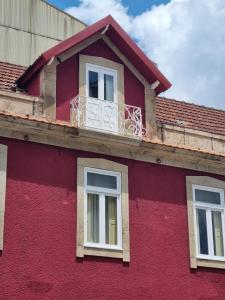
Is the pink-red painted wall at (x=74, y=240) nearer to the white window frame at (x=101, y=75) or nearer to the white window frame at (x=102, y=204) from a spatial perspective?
the white window frame at (x=102, y=204)

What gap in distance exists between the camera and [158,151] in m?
18.7

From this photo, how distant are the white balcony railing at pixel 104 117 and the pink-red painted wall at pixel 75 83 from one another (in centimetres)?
26

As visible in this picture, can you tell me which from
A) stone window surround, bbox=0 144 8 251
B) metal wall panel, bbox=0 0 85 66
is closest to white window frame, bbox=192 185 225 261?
stone window surround, bbox=0 144 8 251

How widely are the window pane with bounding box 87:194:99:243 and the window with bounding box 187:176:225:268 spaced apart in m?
2.76

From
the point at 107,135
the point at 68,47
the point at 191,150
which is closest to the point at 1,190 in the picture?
the point at 107,135

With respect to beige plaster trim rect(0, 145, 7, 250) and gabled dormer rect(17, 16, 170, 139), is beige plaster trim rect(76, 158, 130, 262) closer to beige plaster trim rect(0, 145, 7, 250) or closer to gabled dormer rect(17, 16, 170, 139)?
gabled dormer rect(17, 16, 170, 139)

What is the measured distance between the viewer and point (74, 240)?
16.7 meters

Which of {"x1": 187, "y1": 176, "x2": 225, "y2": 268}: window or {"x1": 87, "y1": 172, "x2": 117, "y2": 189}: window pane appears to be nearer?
{"x1": 87, "y1": 172, "x2": 117, "y2": 189}: window pane

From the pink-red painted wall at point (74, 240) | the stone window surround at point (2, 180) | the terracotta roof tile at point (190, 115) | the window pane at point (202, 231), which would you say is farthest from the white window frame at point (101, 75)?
the window pane at point (202, 231)

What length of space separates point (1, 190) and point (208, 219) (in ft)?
19.9

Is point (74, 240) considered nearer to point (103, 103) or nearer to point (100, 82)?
point (103, 103)

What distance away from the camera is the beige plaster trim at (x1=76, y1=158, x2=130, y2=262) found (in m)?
16.8

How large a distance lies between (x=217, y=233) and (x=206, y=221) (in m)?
0.47

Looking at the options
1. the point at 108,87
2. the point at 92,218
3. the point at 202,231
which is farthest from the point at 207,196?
the point at 108,87
